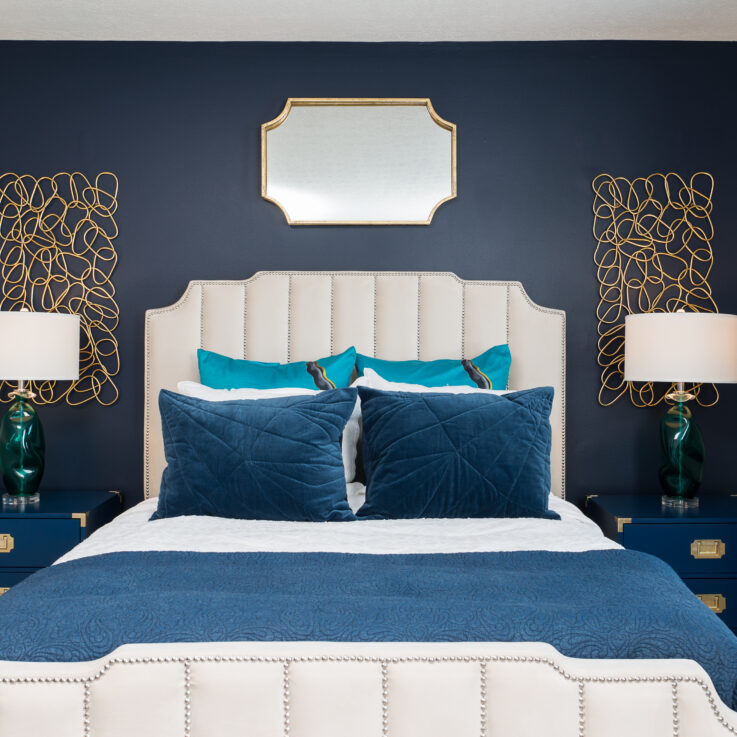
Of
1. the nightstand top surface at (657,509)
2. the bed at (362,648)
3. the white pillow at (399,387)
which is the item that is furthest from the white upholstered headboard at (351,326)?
the bed at (362,648)

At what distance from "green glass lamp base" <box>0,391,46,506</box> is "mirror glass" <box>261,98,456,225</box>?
4.30 ft

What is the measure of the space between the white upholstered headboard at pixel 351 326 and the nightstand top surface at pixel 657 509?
224 mm

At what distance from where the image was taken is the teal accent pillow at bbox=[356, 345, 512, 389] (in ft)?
8.70

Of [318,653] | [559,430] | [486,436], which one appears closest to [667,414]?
[559,430]

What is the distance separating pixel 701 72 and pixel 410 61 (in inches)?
49.2

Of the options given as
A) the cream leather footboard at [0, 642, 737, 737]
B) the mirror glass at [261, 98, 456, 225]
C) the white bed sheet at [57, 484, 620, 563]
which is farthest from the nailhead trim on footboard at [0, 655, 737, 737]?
the mirror glass at [261, 98, 456, 225]

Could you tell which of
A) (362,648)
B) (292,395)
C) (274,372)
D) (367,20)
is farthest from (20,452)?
(367,20)

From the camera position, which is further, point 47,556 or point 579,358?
point 579,358

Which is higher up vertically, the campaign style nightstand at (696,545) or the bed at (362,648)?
the bed at (362,648)

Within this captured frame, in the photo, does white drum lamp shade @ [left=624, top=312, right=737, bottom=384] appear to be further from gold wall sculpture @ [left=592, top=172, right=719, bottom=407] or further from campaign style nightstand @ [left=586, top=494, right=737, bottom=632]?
campaign style nightstand @ [left=586, top=494, right=737, bottom=632]

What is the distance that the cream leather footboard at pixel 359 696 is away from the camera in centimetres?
110

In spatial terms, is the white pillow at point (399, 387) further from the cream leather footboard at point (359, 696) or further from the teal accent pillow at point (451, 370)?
the cream leather footboard at point (359, 696)

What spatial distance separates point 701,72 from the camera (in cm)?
300

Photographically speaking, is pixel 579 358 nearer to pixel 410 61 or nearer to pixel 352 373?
pixel 352 373
